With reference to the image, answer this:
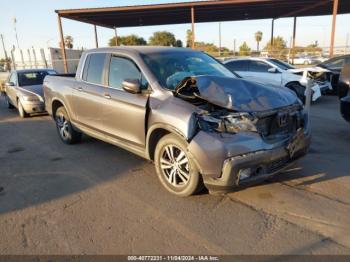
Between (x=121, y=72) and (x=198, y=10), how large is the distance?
15.6 m

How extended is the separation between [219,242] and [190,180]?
0.90 meters

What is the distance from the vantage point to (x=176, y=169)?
12.8 ft

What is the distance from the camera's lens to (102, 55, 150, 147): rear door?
425 cm

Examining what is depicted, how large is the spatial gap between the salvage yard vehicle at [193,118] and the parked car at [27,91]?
528cm

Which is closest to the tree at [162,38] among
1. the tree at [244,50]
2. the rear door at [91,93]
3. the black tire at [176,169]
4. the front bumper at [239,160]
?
the tree at [244,50]

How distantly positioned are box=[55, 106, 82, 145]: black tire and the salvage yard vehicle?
4.21 ft

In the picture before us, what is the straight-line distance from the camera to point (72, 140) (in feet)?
21.3

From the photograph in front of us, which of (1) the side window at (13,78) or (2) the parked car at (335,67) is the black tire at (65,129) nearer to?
(1) the side window at (13,78)

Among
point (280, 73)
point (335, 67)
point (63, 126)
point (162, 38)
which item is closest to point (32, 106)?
point (63, 126)

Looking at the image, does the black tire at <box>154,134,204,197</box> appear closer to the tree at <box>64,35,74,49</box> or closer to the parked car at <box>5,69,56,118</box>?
the parked car at <box>5,69,56,118</box>

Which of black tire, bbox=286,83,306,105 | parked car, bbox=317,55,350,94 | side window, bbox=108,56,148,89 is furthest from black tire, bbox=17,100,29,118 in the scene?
parked car, bbox=317,55,350,94

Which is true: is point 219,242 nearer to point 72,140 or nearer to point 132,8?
point 72,140

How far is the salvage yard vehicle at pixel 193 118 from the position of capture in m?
3.37

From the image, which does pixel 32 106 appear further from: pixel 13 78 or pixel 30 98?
pixel 13 78
